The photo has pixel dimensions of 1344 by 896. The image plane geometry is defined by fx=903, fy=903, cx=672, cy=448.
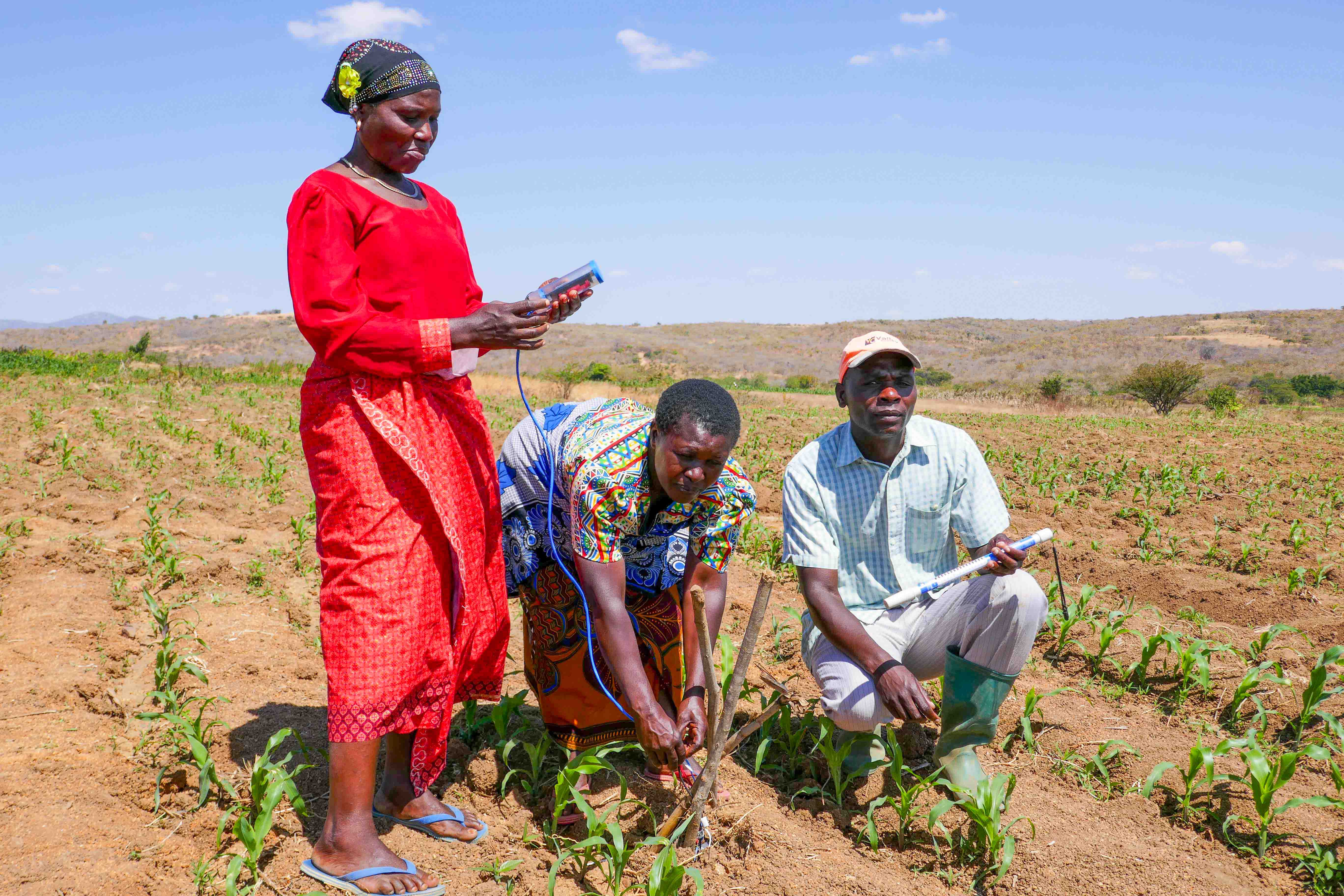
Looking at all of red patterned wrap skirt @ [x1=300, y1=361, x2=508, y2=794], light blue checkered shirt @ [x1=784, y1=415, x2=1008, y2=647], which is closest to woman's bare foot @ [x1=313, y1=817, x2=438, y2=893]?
red patterned wrap skirt @ [x1=300, y1=361, x2=508, y2=794]

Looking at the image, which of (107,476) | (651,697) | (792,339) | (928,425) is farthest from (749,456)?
(792,339)

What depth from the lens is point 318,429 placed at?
2.15m

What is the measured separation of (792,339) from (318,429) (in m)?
59.1

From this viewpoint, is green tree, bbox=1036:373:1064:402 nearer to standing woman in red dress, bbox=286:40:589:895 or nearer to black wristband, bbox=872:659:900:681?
black wristband, bbox=872:659:900:681

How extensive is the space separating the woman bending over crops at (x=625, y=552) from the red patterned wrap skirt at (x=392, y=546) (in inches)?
12.4

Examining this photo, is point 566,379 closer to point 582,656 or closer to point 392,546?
point 582,656

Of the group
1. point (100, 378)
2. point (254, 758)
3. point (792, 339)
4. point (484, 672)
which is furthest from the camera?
point (792, 339)

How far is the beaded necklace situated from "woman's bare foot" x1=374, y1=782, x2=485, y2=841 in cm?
156

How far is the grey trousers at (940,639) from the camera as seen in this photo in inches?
101

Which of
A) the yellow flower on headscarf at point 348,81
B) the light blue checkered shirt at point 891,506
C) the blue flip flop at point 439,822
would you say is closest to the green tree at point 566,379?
the light blue checkered shirt at point 891,506

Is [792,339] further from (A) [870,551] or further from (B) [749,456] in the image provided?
(A) [870,551]

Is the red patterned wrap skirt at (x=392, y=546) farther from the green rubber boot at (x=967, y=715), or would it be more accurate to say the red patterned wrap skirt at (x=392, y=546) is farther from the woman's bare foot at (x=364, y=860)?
the green rubber boot at (x=967, y=715)

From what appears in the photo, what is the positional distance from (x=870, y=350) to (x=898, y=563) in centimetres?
69

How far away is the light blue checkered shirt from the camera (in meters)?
2.83
